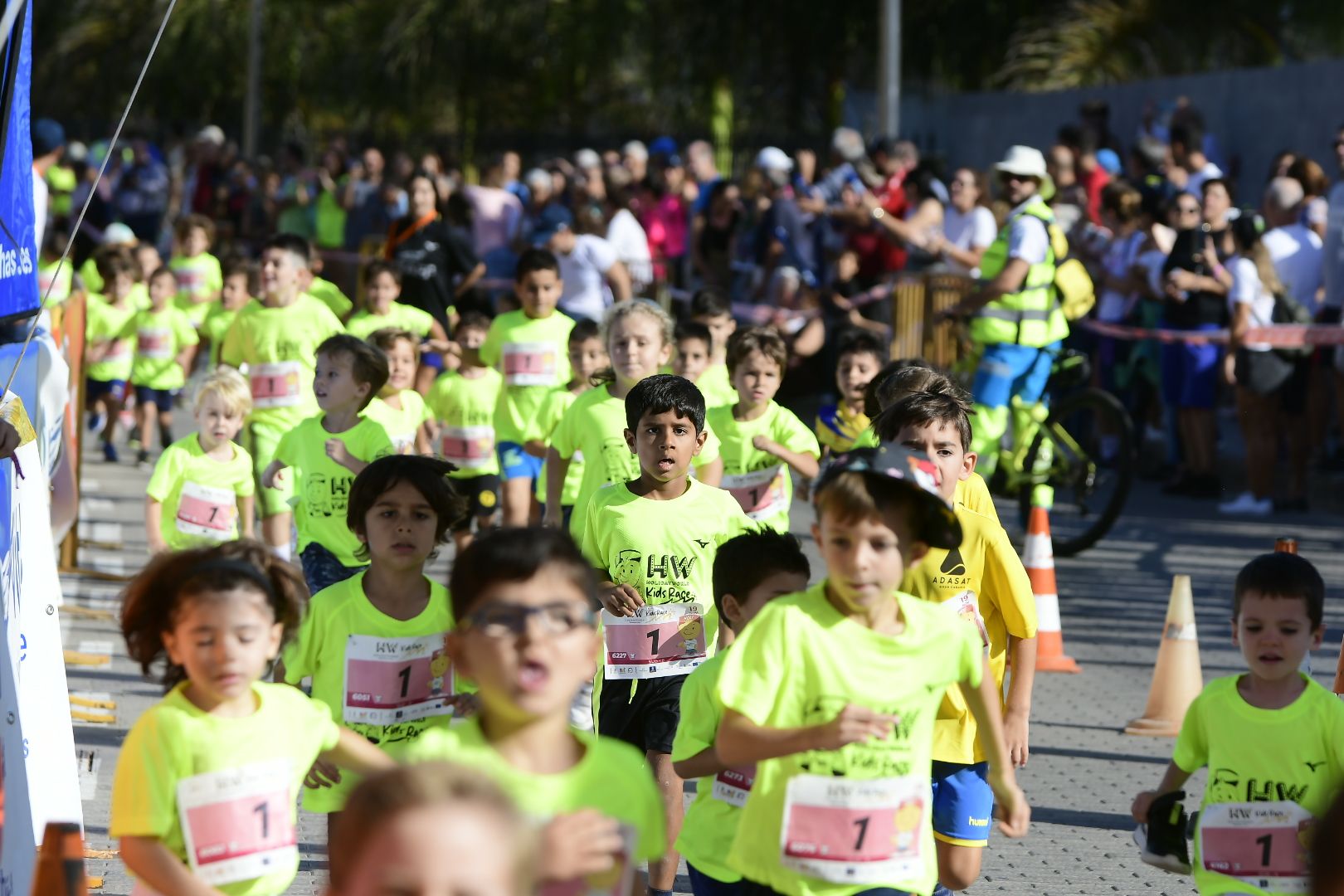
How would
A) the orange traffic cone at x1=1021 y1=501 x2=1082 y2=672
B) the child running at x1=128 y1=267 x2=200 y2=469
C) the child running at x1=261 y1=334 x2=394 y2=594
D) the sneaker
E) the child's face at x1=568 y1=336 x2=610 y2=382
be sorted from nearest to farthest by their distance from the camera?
the child running at x1=261 y1=334 x2=394 y2=594 < the orange traffic cone at x1=1021 y1=501 x2=1082 y2=672 < the child's face at x1=568 y1=336 x2=610 y2=382 < the sneaker < the child running at x1=128 y1=267 x2=200 y2=469

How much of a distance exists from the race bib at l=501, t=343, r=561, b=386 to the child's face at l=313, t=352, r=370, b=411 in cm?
241

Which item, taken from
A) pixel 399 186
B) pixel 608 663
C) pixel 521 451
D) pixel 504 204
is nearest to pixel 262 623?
pixel 608 663

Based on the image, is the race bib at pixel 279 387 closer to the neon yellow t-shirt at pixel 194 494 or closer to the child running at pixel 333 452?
the neon yellow t-shirt at pixel 194 494

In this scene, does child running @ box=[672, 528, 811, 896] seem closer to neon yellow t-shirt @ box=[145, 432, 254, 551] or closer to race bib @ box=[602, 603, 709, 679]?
race bib @ box=[602, 603, 709, 679]

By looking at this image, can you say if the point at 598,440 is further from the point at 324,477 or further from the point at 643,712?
the point at 643,712

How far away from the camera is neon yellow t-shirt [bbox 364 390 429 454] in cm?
843

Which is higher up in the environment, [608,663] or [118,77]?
[118,77]

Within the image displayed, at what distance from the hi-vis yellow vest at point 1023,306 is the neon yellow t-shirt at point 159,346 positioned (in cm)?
592

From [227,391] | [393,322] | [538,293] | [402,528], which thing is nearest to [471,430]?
[538,293]

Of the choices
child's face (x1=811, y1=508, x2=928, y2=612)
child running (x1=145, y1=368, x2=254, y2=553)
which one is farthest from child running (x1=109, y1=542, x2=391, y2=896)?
child running (x1=145, y1=368, x2=254, y2=553)

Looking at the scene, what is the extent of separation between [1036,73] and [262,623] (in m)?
24.4

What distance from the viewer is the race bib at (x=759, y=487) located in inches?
300

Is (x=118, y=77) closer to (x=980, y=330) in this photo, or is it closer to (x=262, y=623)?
(x=980, y=330)

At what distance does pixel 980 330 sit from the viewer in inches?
434
